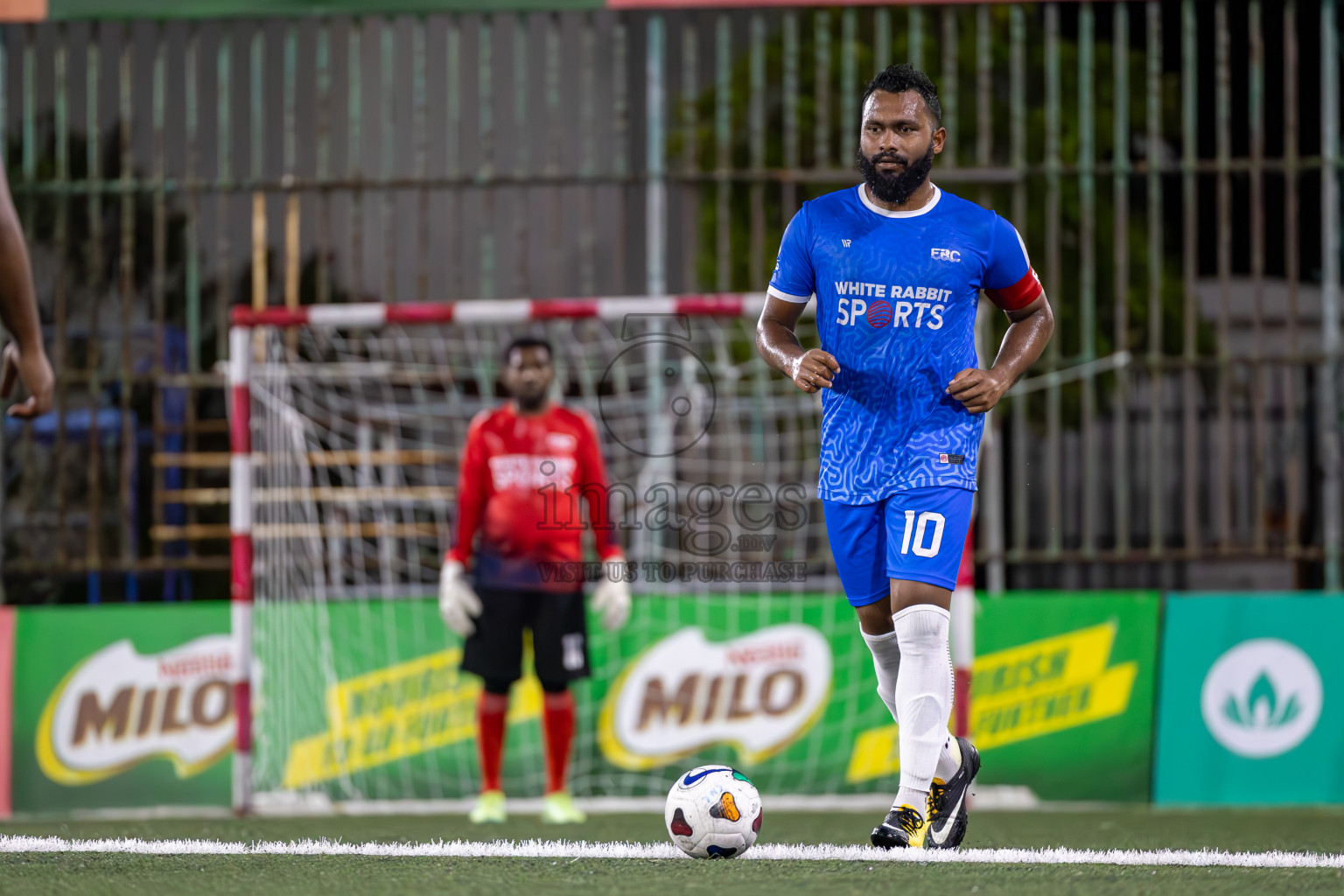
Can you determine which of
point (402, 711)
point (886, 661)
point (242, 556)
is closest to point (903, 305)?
point (886, 661)

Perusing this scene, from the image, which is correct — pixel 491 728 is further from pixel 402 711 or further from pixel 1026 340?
pixel 1026 340

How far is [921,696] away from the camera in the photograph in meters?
4.05

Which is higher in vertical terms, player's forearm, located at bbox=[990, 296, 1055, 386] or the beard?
the beard

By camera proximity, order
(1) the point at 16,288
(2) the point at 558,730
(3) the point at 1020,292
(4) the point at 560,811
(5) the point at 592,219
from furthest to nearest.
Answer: (5) the point at 592,219 < (2) the point at 558,730 < (4) the point at 560,811 < (3) the point at 1020,292 < (1) the point at 16,288

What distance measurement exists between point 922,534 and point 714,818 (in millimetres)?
866

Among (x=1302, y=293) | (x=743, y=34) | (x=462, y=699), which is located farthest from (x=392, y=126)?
(x=1302, y=293)

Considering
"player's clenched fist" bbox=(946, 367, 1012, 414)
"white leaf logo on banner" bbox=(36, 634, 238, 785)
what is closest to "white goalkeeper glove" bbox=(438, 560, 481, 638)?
"white leaf logo on banner" bbox=(36, 634, 238, 785)

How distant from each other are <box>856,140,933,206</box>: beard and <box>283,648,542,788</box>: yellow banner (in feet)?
13.6

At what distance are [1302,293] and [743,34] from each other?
360cm

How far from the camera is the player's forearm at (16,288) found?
3189mm

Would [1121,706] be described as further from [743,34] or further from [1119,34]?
[743,34]

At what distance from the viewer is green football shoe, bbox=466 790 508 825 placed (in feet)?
21.9

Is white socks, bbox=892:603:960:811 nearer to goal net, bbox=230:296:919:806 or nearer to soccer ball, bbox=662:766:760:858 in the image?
soccer ball, bbox=662:766:760:858

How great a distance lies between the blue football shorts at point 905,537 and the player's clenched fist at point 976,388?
226mm
